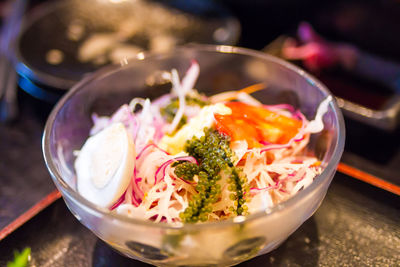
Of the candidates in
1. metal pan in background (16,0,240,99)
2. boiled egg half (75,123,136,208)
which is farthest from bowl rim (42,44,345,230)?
metal pan in background (16,0,240,99)

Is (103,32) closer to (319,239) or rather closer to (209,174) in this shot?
(209,174)

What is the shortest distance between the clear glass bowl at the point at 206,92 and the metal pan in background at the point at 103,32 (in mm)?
545

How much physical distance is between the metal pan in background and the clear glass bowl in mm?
545

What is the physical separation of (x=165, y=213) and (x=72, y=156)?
1.94ft

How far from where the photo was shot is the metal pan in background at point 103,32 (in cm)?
232

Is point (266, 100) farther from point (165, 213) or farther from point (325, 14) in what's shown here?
point (325, 14)

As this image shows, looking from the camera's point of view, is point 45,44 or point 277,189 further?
point 45,44

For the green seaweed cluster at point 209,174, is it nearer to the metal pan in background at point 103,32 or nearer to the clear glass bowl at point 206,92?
the clear glass bowl at point 206,92

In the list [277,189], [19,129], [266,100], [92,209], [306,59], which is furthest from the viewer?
[306,59]

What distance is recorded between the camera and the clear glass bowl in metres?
→ 0.99

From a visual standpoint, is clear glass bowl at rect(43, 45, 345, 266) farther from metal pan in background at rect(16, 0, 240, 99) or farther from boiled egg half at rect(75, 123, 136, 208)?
metal pan in background at rect(16, 0, 240, 99)

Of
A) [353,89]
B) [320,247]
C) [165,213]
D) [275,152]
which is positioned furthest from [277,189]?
[353,89]

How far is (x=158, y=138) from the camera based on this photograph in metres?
1.48

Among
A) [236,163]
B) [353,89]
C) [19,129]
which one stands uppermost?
[236,163]
